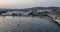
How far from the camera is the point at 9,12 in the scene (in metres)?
3.59

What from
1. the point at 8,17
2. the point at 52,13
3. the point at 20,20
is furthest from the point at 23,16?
the point at 52,13

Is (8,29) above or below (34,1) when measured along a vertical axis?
below

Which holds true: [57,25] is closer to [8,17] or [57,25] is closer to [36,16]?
[36,16]

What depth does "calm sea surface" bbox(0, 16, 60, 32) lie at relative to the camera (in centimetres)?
343

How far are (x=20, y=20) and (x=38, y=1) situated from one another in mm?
700

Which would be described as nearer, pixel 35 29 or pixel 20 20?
pixel 35 29

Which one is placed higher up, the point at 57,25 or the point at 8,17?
the point at 8,17

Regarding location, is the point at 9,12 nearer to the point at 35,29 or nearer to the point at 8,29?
the point at 8,29

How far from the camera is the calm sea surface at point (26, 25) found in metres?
3.43

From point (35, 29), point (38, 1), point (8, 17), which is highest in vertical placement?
point (38, 1)

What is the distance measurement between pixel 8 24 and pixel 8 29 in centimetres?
21

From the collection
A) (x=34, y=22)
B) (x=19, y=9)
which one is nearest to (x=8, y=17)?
(x=19, y=9)

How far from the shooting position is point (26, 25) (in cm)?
359

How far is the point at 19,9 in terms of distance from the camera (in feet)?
12.0
